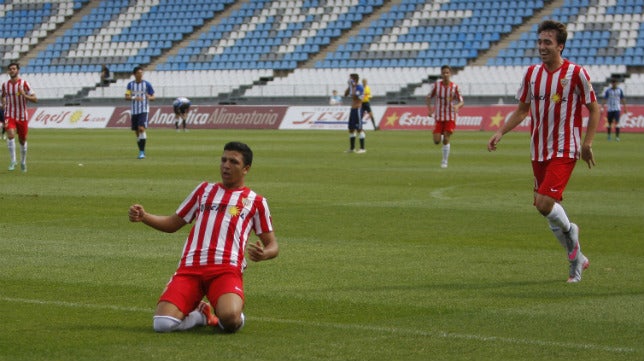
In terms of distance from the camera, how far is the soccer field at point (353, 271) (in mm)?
7430

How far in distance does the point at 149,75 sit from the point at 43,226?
48351mm

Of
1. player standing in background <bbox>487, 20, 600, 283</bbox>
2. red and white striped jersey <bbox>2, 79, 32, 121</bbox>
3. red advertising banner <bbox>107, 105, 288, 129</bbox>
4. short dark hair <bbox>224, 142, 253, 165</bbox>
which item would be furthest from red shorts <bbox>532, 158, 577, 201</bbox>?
red advertising banner <bbox>107, 105, 288, 129</bbox>

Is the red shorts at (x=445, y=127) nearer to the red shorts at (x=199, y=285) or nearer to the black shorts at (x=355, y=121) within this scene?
the black shorts at (x=355, y=121)

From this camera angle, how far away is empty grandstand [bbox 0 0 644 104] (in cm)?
5353

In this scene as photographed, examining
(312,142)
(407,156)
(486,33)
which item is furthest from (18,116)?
(486,33)

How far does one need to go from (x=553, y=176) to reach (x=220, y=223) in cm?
348

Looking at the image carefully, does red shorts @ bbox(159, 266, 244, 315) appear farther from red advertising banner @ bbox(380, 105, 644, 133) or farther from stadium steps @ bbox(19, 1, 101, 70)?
stadium steps @ bbox(19, 1, 101, 70)

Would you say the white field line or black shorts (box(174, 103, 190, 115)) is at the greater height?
the white field line

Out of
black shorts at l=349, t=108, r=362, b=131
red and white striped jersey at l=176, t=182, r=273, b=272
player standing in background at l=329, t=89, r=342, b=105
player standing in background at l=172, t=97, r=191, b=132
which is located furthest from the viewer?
player standing in background at l=329, t=89, r=342, b=105

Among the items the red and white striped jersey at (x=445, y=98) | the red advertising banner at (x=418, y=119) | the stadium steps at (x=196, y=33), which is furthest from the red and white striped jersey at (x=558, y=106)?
the stadium steps at (x=196, y=33)

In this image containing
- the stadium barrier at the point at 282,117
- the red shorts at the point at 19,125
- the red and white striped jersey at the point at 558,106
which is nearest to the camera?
the red and white striped jersey at the point at 558,106

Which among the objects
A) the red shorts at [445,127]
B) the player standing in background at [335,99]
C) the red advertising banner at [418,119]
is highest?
the red shorts at [445,127]

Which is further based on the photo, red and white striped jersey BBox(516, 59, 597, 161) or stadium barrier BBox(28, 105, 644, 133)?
stadium barrier BBox(28, 105, 644, 133)

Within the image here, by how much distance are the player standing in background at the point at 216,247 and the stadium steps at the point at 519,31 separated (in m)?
47.7
